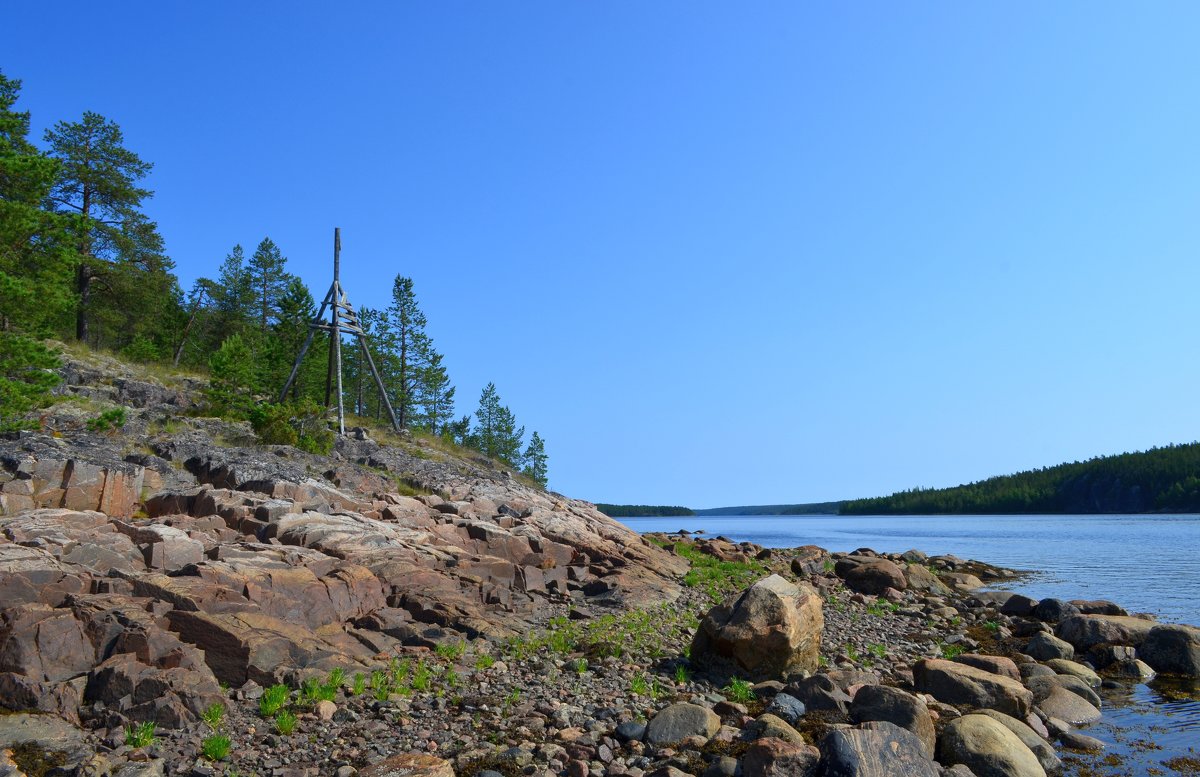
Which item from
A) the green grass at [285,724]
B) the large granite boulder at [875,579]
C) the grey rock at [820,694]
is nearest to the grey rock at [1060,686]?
the grey rock at [820,694]

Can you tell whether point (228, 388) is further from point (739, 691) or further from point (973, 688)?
point (973, 688)

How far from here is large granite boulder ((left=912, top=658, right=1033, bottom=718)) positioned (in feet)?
41.3

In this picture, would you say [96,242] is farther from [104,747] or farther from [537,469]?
[537,469]

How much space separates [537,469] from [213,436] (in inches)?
3249

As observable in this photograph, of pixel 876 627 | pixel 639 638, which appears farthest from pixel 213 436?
pixel 876 627

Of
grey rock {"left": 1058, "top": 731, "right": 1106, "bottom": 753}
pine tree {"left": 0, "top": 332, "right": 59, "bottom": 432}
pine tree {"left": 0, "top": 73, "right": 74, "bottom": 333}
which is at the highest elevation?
pine tree {"left": 0, "top": 73, "right": 74, "bottom": 333}

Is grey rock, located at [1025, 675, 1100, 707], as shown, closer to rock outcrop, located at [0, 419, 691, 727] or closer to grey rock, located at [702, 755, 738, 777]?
grey rock, located at [702, 755, 738, 777]

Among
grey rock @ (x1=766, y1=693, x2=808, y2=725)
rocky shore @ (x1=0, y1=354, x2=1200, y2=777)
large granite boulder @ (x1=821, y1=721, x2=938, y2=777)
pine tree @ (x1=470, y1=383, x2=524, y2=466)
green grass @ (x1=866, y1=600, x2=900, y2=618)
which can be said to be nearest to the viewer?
large granite boulder @ (x1=821, y1=721, x2=938, y2=777)

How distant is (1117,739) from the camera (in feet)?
40.3

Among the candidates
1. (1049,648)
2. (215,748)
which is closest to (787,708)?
(215,748)

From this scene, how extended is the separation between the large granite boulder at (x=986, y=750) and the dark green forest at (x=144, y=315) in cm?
2483

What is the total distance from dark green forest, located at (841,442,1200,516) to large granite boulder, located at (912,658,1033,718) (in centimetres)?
13600

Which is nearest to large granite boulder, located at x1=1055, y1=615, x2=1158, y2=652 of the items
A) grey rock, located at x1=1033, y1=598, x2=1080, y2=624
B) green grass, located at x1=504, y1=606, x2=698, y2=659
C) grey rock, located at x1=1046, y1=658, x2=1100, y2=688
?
grey rock, located at x1=1046, y1=658, x2=1100, y2=688

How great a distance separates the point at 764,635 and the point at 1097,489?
15029 centimetres
